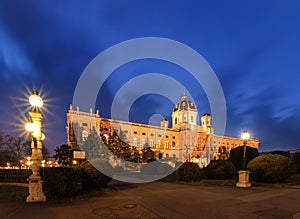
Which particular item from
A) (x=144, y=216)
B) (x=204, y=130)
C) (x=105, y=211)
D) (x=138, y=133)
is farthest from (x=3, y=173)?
(x=204, y=130)

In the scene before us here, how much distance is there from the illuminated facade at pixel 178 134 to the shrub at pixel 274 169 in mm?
52657

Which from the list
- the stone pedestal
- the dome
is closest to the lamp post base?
the stone pedestal

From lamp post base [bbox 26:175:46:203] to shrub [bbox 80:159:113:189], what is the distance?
11.2 feet

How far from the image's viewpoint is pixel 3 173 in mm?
22562

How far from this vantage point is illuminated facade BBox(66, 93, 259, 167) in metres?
65.2

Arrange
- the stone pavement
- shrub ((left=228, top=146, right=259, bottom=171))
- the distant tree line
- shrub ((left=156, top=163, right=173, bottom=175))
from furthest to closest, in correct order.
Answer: the distant tree line → shrub ((left=156, top=163, right=173, bottom=175)) → shrub ((left=228, top=146, right=259, bottom=171)) → the stone pavement

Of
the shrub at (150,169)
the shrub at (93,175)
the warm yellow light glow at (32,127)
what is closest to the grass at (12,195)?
the shrub at (93,175)

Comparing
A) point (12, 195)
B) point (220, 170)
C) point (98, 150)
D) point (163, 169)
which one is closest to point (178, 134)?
point (98, 150)

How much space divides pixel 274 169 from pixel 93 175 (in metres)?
14.6

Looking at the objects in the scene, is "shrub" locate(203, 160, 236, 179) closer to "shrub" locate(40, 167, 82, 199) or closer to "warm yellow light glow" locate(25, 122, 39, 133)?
"shrub" locate(40, 167, 82, 199)

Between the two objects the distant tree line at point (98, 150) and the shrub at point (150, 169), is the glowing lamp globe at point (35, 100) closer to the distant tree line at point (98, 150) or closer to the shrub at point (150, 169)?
the shrub at point (150, 169)

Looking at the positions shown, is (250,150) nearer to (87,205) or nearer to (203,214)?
(203,214)

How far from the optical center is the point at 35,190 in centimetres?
969

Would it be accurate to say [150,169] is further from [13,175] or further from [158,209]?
[158,209]
